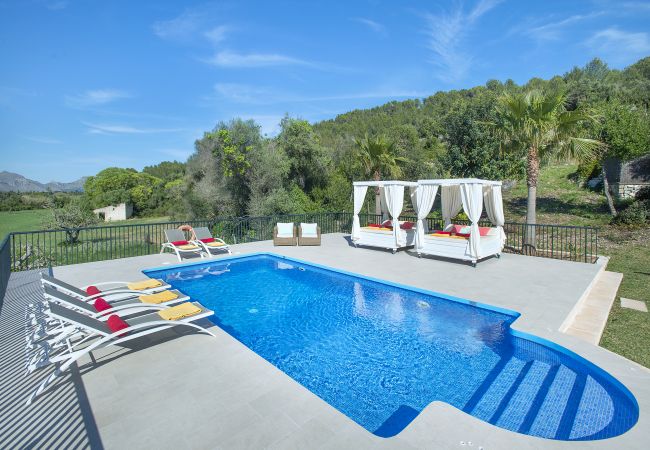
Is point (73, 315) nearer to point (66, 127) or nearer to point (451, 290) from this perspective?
point (451, 290)

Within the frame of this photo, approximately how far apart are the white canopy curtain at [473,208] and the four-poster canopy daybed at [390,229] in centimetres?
182

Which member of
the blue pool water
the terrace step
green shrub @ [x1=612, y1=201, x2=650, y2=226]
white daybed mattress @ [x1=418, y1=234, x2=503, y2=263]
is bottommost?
the blue pool water

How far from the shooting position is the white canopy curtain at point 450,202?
9.80 meters

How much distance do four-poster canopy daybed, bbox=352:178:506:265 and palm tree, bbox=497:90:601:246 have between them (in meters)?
1.57

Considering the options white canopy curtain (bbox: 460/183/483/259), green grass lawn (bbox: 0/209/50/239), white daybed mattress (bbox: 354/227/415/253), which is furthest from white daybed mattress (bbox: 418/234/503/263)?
green grass lawn (bbox: 0/209/50/239)

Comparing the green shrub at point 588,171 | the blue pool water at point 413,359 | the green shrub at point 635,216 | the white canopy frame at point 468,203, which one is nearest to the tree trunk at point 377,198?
the white canopy frame at point 468,203

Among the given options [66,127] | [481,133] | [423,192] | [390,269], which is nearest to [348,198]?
[481,133]

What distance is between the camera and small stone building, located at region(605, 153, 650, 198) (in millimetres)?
15211

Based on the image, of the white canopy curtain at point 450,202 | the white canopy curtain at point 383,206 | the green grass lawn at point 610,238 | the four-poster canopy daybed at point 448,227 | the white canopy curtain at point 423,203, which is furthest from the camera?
the white canopy curtain at point 383,206

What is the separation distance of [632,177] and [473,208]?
43.9ft

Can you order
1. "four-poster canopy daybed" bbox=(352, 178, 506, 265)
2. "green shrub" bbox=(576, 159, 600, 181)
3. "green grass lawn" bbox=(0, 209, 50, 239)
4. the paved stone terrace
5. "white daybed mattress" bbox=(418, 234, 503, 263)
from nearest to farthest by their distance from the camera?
the paved stone terrace, "four-poster canopy daybed" bbox=(352, 178, 506, 265), "white daybed mattress" bbox=(418, 234, 503, 263), "green shrub" bbox=(576, 159, 600, 181), "green grass lawn" bbox=(0, 209, 50, 239)

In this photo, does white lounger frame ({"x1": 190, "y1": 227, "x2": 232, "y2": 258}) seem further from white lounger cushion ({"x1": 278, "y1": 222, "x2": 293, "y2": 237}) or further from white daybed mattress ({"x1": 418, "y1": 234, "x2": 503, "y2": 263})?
white daybed mattress ({"x1": 418, "y1": 234, "x2": 503, "y2": 263})

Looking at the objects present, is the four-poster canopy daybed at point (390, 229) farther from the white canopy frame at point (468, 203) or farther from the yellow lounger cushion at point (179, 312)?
the yellow lounger cushion at point (179, 312)

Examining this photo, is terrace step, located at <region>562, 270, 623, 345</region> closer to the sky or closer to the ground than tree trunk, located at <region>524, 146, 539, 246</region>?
closer to the ground
